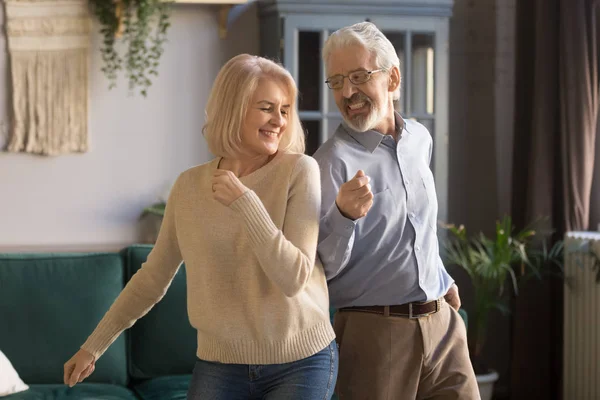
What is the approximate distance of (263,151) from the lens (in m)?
1.70

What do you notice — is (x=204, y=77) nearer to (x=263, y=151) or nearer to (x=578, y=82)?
(x=578, y=82)

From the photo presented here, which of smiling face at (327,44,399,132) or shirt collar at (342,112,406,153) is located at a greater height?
smiling face at (327,44,399,132)

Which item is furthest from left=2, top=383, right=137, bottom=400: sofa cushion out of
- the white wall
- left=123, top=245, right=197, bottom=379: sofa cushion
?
the white wall

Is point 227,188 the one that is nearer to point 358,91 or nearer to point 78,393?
point 358,91

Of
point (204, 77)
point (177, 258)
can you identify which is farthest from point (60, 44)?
point (177, 258)

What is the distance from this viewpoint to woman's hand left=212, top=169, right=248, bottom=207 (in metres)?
1.59

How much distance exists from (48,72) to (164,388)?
1520 mm

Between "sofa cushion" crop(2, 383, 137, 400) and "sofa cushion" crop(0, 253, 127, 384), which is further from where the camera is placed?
"sofa cushion" crop(0, 253, 127, 384)

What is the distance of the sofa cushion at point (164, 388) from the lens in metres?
2.96

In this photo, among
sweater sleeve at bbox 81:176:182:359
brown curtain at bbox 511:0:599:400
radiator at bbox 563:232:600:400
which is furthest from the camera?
brown curtain at bbox 511:0:599:400

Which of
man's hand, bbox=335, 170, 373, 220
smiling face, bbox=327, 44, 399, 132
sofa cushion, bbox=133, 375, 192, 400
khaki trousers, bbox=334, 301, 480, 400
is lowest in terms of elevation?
sofa cushion, bbox=133, 375, 192, 400

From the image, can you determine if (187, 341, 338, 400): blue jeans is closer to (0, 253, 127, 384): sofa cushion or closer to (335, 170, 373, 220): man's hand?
(335, 170, 373, 220): man's hand

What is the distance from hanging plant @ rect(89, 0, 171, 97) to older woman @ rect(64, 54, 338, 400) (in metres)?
2.07

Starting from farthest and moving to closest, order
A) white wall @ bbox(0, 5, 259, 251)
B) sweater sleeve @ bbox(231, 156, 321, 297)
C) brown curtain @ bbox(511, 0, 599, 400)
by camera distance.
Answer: white wall @ bbox(0, 5, 259, 251) < brown curtain @ bbox(511, 0, 599, 400) < sweater sleeve @ bbox(231, 156, 321, 297)
